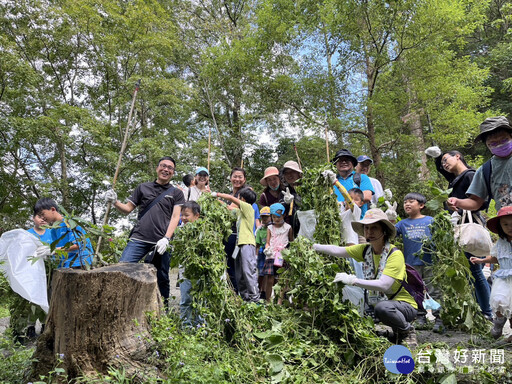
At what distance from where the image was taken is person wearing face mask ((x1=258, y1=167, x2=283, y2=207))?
5.03 metres

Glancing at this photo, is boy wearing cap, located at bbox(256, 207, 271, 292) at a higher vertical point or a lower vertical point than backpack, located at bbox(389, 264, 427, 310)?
higher

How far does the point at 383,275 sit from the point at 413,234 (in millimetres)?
1691

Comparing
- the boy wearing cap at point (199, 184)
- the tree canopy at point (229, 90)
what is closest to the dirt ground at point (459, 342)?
the boy wearing cap at point (199, 184)

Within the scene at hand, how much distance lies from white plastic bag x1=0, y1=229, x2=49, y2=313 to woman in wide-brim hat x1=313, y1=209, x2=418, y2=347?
2.72 meters

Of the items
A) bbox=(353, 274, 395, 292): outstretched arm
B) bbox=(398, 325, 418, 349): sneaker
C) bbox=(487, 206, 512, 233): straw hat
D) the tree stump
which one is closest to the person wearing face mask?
bbox=(353, 274, 395, 292): outstretched arm

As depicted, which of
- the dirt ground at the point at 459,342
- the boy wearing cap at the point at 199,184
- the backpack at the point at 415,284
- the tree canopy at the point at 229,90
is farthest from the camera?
the tree canopy at the point at 229,90

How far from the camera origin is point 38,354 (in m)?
2.56

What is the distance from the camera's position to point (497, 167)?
3172 millimetres

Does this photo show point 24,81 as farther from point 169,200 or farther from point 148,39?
point 169,200

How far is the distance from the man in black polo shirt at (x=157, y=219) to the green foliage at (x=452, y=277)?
2.79m

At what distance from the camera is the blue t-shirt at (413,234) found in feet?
14.2

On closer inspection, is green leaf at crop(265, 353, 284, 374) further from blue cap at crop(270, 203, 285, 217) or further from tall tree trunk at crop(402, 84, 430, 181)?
tall tree trunk at crop(402, 84, 430, 181)

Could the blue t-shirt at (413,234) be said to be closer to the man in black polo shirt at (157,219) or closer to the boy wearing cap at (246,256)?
the boy wearing cap at (246,256)

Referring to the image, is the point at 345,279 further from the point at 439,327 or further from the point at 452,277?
the point at 439,327
